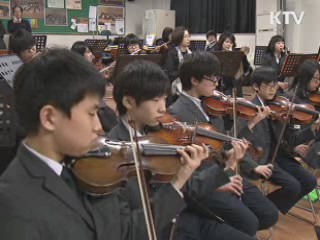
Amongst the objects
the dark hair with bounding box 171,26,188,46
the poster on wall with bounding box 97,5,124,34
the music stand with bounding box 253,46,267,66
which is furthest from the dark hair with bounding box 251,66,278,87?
the poster on wall with bounding box 97,5,124,34

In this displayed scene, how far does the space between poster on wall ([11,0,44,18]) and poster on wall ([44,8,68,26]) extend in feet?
0.46

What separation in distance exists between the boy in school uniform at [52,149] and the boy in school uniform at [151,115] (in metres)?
0.58

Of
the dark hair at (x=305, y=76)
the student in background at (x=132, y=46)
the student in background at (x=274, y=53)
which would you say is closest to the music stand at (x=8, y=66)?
the dark hair at (x=305, y=76)

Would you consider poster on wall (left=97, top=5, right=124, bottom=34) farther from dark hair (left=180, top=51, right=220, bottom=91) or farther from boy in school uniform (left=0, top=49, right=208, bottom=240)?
boy in school uniform (left=0, top=49, right=208, bottom=240)

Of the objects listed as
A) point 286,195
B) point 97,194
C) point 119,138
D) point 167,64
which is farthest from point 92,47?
point 97,194

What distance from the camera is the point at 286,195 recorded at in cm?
251

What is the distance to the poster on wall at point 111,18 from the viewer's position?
Result: 28.9ft

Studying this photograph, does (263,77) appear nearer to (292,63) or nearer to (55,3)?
(292,63)

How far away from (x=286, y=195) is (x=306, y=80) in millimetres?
1025

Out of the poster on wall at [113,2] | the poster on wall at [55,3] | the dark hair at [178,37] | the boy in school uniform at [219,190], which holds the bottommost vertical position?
the boy in school uniform at [219,190]

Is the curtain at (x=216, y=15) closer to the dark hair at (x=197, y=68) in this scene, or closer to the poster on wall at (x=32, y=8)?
the poster on wall at (x=32, y=8)

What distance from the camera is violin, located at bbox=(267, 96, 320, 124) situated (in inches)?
105

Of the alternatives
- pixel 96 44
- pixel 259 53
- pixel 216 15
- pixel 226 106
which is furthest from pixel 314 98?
pixel 216 15

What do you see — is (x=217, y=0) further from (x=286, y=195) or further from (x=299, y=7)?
(x=286, y=195)
